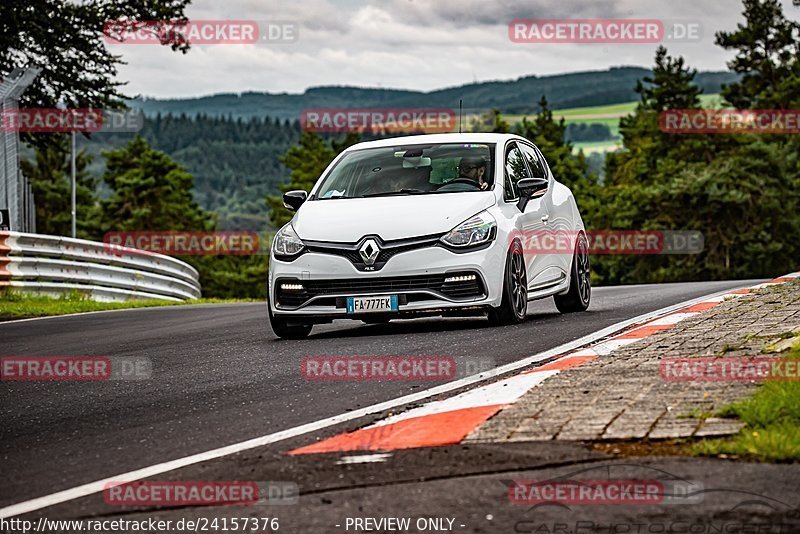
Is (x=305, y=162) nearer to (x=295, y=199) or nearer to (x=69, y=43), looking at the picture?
(x=69, y=43)

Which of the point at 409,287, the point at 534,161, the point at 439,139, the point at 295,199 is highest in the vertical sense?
the point at 439,139

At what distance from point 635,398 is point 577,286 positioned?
6.94 metres

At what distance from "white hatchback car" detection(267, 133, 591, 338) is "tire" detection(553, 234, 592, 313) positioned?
2.82 feet

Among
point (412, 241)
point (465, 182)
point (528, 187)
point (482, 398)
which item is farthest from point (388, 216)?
point (482, 398)

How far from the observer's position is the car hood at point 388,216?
10828mm

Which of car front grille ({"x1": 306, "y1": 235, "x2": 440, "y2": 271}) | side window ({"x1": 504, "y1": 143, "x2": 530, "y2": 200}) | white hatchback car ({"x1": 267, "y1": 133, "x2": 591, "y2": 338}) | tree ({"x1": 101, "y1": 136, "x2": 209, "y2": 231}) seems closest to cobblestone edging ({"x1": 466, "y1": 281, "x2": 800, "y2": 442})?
white hatchback car ({"x1": 267, "y1": 133, "x2": 591, "y2": 338})

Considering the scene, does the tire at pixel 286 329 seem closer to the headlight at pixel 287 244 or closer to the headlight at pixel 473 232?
the headlight at pixel 287 244

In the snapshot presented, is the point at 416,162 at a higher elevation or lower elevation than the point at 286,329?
higher

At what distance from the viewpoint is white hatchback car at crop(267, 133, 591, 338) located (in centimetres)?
1076

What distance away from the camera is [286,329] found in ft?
37.1

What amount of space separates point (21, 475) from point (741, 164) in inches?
2684

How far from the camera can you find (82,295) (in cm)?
2086

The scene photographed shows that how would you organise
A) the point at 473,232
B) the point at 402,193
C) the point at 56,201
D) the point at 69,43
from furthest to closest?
the point at 56,201
the point at 69,43
the point at 402,193
the point at 473,232

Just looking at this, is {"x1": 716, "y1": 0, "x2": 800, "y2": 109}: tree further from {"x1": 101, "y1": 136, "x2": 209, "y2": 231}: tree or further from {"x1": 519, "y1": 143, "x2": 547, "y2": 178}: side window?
{"x1": 519, "y1": 143, "x2": 547, "y2": 178}: side window
